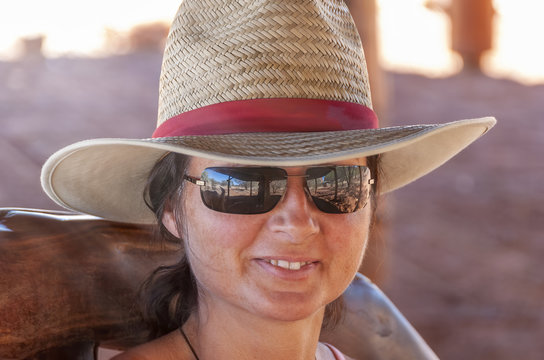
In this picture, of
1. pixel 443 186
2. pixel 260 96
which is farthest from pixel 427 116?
pixel 260 96

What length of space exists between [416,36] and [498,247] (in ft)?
22.9

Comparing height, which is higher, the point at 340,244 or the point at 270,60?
the point at 270,60

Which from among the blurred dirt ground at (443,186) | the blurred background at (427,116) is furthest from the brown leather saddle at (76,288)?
the blurred dirt ground at (443,186)

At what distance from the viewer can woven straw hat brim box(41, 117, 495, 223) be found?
160cm

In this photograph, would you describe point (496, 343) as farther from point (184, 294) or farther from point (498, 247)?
point (184, 294)

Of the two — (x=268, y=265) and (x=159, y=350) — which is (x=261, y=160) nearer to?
(x=268, y=265)

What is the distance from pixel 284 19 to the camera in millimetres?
1733

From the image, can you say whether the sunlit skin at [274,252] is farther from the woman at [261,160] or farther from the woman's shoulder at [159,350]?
the woman's shoulder at [159,350]

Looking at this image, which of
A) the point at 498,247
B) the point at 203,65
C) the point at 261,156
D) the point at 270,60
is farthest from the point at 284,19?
the point at 498,247

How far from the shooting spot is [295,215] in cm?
168

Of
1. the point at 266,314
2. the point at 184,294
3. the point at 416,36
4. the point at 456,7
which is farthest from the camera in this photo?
the point at 416,36

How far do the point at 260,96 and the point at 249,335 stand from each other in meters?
0.58

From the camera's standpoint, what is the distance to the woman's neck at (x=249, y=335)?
181cm

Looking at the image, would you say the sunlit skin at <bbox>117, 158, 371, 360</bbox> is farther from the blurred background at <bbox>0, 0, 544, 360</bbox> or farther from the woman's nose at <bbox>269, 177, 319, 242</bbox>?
the blurred background at <bbox>0, 0, 544, 360</bbox>
